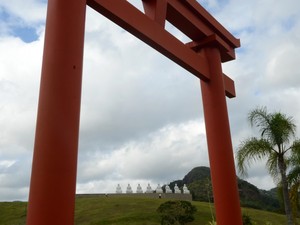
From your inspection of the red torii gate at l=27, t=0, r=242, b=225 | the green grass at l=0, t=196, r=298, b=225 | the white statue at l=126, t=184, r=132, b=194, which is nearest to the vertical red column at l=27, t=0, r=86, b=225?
the red torii gate at l=27, t=0, r=242, b=225

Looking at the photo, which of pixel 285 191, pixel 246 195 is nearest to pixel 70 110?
pixel 285 191

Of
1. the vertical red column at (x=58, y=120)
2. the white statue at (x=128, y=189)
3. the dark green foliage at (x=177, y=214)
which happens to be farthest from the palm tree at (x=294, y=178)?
the white statue at (x=128, y=189)

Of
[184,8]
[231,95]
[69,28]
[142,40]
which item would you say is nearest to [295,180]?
[231,95]

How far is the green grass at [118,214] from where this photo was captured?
26828mm

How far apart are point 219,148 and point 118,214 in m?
26.0

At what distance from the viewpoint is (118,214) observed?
28906 millimetres

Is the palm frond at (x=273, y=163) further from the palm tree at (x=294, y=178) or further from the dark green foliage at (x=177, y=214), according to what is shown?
the dark green foliage at (x=177, y=214)

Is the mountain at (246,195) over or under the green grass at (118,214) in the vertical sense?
over

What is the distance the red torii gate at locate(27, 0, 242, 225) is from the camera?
92.9 inches

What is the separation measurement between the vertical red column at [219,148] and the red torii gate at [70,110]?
0.01 metres

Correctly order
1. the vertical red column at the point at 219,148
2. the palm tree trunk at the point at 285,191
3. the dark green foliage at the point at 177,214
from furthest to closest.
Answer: the dark green foliage at the point at 177,214, the palm tree trunk at the point at 285,191, the vertical red column at the point at 219,148

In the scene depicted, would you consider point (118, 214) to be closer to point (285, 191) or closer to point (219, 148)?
point (285, 191)

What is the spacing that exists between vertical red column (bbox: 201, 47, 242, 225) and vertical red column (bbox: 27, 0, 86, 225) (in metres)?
2.36

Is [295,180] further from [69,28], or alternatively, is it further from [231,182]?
[69,28]
